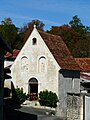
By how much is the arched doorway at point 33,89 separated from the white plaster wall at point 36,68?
0.51 m

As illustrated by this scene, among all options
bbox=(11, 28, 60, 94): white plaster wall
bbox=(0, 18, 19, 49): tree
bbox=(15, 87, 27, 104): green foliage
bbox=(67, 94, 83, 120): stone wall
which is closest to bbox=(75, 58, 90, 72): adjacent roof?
bbox=(11, 28, 60, 94): white plaster wall

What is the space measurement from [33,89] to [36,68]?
2829 millimetres

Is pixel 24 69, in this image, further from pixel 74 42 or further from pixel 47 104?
pixel 74 42

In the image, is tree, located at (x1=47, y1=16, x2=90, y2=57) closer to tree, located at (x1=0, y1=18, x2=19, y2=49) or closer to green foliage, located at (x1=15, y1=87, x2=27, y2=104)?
tree, located at (x1=0, y1=18, x2=19, y2=49)

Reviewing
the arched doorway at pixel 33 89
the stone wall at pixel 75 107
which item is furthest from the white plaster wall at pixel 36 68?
the stone wall at pixel 75 107

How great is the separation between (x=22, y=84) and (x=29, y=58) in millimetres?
3057

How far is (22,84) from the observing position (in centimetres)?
3866

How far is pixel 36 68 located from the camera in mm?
37750

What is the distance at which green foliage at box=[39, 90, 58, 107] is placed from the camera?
34719 mm

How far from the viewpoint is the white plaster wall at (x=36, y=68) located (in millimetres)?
36094

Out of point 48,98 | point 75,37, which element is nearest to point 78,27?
point 75,37

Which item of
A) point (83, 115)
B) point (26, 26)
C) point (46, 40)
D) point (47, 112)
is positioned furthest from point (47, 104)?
point (26, 26)

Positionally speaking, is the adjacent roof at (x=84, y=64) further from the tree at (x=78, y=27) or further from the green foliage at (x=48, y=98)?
the tree at (x=78, y=27)

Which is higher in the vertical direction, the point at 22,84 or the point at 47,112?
the point at 22,84
